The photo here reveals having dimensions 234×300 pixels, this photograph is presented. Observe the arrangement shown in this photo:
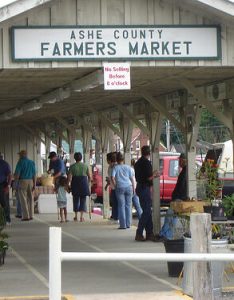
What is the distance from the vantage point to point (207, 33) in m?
11.7

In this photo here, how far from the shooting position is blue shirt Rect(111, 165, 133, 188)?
17.9m

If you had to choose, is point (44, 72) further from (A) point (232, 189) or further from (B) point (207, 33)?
(A) point (232, 189)

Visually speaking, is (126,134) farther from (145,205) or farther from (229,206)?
(229,206)

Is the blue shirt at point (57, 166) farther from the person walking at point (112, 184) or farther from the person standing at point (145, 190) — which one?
the person standing at point (145, 190)

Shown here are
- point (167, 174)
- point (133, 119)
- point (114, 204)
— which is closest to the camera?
point (133, 119)

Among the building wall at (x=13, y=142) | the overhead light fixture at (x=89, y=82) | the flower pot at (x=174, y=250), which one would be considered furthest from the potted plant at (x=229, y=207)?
the building wall at (x=13, y=142)

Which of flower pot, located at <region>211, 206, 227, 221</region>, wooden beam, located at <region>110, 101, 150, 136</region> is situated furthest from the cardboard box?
wooden beam, located at <region>110, 101, 150, 136</region>

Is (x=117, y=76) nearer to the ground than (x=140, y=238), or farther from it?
farther from it

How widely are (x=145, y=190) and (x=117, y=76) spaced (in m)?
5.17

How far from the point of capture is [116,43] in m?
11.4

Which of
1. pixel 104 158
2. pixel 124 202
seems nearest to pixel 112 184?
pixel 124 202

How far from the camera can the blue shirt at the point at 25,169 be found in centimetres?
2048

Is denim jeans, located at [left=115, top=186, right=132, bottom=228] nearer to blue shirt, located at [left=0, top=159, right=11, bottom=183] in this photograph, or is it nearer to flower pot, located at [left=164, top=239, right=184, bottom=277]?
blue shirt, located at [left=0, top=159, right=11, bottom=183]

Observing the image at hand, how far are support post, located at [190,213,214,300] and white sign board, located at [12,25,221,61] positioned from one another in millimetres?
3398
